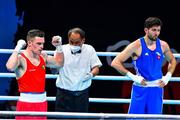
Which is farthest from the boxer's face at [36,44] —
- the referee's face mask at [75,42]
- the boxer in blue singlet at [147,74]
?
the boxer in blue singlet at [147,74]

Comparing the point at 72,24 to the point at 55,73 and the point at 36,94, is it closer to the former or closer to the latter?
the point at 55,73

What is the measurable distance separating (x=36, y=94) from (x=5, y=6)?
293 centimetres

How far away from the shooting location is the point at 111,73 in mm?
8156

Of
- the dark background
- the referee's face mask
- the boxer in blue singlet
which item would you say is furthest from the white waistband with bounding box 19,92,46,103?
the dark background

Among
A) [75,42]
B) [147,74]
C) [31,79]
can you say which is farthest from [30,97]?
[147,74]

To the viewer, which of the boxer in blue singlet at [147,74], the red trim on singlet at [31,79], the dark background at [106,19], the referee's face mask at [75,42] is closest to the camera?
the red trim on singlet at [31,79]

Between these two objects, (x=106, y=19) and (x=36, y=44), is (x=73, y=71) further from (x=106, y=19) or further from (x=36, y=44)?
(x=106, y=19)

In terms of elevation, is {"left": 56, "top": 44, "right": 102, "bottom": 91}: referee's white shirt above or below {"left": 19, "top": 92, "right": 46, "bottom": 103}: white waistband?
above

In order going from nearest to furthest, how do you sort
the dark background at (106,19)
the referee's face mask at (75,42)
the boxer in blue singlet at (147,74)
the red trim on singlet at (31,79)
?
the red trim on singlet at (31,79) → the referee's face mask at (75,42) → the boxer in blue singlet at (147,74) → the dark background at (106,19)

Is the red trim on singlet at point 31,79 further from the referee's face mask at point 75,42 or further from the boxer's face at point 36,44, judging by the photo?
the referee's face mask at point 75,42

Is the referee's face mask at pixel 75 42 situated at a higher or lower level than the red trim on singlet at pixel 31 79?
higher

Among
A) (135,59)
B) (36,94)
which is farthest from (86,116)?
(135,59)

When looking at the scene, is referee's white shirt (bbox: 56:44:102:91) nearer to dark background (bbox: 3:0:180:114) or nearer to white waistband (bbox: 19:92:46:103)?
white waistband (bbox: 19:92:46:103)

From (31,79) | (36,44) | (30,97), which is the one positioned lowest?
(30,97)
